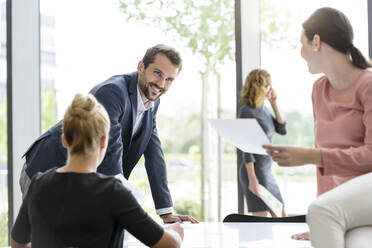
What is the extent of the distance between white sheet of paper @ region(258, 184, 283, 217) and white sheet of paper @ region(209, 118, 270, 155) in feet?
5.23

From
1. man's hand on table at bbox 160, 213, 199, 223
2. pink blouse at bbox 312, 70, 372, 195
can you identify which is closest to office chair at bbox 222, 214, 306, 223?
man's hand on table at bbox 160, 213, 199, 223

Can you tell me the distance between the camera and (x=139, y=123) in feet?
7.47

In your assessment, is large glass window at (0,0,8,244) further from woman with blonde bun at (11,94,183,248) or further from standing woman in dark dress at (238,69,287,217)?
woman with blonde bun at (11,94,183,248)

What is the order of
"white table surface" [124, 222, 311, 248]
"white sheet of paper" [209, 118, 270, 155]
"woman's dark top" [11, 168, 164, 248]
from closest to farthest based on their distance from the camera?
"woman's dark top" [11, 168, 164, 248], "white sheet of paper" [209, 118, 270, 155], "white table surface" [124, 222, 311, 248]

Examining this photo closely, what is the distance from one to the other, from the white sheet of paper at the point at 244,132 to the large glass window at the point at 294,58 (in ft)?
6.44

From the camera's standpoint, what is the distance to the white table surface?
1723mm

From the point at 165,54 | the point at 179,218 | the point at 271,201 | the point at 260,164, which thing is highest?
the point at 165,54

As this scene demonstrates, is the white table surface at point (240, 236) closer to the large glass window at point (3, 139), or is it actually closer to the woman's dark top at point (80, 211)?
the woman's dark top at point (80, 211)

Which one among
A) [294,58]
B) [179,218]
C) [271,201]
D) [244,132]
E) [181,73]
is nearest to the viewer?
[244,132]

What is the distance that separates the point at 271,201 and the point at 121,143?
1643mm

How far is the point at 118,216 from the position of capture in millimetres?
1312

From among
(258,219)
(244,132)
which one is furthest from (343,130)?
(258,219)

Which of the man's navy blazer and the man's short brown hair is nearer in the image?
the man's navy blazer

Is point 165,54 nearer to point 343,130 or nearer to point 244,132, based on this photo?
point 244,132
